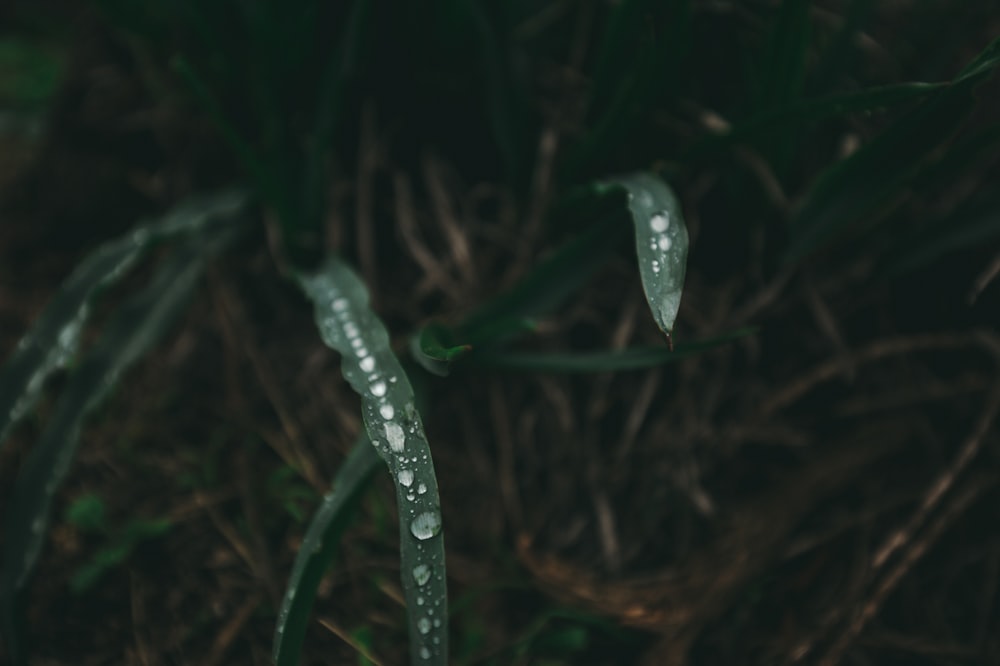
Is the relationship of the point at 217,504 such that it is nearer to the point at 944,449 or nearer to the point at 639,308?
the point at 639,308

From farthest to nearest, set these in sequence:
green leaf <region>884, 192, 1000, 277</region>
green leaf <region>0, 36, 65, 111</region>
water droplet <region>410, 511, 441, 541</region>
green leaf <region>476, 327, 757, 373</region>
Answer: green leaf <region>0, 36, 65, 111</region>
green leaf <region>884, 192, 1000, 277</region>
green leaf <region>476, 327, 757, 373</region>
water droplet <region>410, 511, 441, 541</region>

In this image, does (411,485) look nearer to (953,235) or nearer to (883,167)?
(883,167)

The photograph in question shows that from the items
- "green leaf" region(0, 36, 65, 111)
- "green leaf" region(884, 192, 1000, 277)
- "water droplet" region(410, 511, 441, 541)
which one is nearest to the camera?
"water droplet" region(410, 511, 441, 541)

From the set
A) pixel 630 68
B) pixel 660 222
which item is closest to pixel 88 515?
pixel 660 222

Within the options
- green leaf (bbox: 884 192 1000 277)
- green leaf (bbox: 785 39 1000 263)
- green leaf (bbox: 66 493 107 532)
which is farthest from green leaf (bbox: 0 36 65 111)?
green leaf (bbox: 884 192 1000 277)

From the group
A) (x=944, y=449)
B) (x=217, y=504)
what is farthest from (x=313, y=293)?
(x=944, y=449)

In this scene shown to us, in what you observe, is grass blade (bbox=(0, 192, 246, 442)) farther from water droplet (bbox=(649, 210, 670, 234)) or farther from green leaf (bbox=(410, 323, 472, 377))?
water droplet (bbox=(649, 210, 670, 234))
